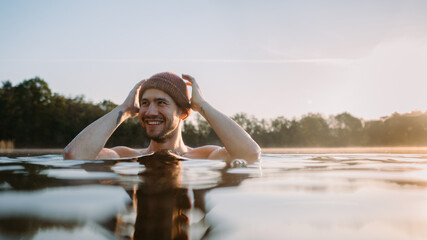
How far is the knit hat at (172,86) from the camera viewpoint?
446 centimetres

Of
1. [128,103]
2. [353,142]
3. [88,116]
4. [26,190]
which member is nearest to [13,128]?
[88,116]

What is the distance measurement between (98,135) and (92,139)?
9 centimetres

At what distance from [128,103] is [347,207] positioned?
3.78m

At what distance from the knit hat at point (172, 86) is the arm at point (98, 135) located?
0.26 metres

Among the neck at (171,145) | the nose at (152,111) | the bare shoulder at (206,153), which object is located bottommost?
the bare shoulder at (206,153)

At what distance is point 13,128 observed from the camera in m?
39.4

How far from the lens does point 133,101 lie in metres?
4.62

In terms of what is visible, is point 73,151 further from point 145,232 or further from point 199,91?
point 145,232

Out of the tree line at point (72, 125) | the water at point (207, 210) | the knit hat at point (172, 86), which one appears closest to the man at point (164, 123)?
the knit hat at point (172, 86)

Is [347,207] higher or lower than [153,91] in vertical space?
lower

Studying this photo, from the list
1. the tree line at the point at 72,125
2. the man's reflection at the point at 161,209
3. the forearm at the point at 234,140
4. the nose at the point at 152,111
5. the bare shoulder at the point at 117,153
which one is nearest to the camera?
the man's reflection at the point at 161,209

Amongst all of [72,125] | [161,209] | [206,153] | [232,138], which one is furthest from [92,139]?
[72,125]

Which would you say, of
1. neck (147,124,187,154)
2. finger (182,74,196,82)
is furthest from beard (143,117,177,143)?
finger (182,74,196,82)

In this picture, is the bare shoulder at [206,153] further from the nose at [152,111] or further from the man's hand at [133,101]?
the man's hand at [133,101]
